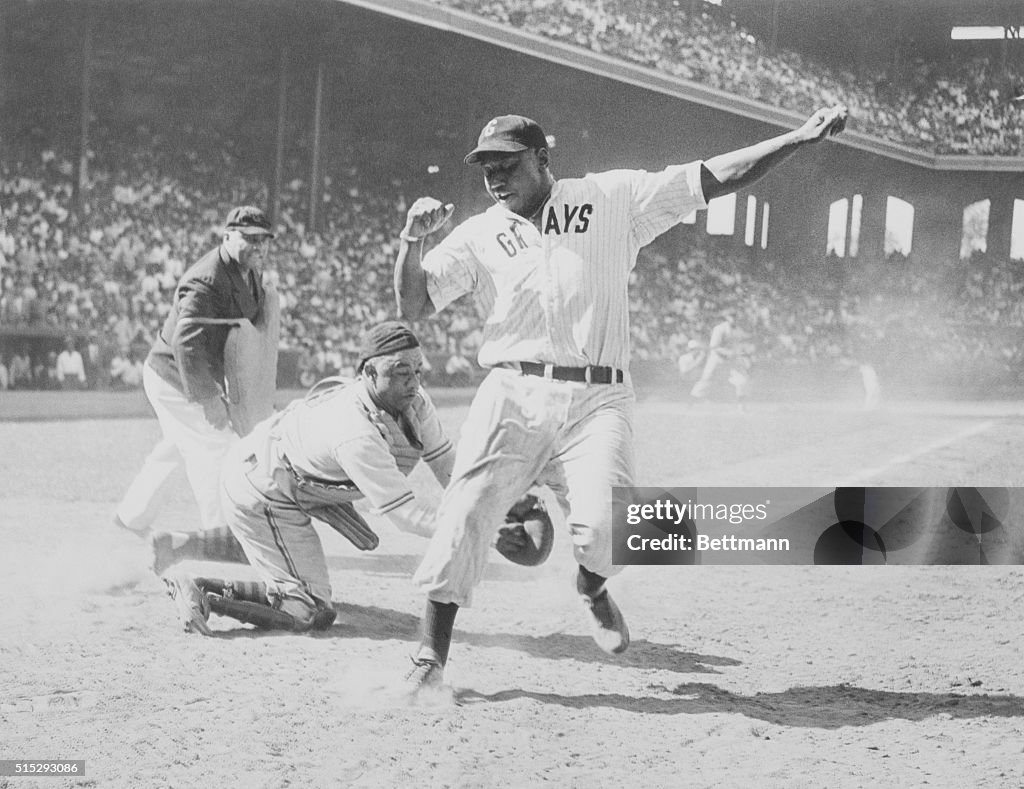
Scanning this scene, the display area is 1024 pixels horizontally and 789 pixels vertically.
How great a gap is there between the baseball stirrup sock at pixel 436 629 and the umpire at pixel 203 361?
1.08m

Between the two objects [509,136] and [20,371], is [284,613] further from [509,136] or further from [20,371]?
[20,371]

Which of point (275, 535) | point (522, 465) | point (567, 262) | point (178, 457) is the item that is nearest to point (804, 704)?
point (522, 465)

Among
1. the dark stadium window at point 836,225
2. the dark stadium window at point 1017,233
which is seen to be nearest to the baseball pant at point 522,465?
the dark stadium window at point 836,225

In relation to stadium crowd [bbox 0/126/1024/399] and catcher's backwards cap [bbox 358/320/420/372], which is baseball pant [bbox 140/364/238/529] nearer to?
stadium crowd [bbox 0/126/1024/399]

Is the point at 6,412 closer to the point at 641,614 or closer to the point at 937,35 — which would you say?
the point at 641,614

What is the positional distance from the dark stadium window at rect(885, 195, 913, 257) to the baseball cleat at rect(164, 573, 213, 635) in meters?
2.17

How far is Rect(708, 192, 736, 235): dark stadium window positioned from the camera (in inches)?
131

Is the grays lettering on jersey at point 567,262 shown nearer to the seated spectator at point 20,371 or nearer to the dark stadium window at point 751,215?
the dark stadium window at point 751,215

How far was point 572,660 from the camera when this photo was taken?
2.81 metres

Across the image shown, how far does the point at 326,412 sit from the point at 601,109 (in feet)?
4.26

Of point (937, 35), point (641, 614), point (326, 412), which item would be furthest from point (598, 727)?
point (937, 35)

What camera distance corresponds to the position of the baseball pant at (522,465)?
2402 mm

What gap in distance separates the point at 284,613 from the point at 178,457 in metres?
0.85

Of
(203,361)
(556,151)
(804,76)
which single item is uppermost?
(804,76)
